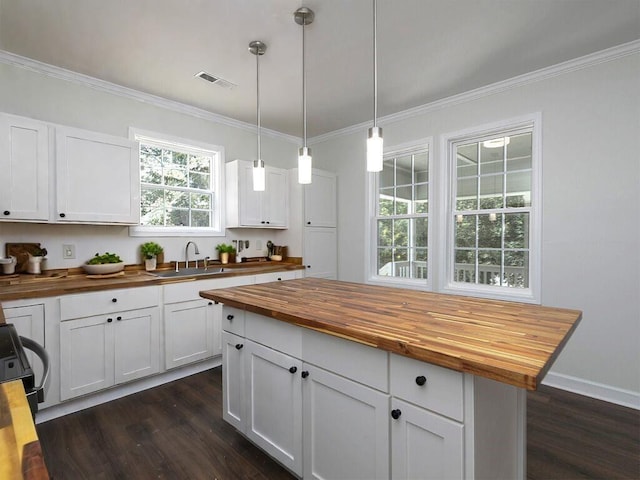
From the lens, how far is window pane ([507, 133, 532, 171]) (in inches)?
120

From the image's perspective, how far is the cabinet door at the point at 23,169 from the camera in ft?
7.70

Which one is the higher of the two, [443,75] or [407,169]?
[443,75]

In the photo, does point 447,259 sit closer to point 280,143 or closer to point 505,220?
point 505,220

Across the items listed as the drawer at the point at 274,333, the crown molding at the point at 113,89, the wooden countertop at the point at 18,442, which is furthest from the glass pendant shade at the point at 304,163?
the crown molding at the point at 113,89

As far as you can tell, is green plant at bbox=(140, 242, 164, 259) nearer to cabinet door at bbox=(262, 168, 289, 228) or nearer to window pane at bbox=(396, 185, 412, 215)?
cabinet door at bbox=(262, 168, 289, 228)

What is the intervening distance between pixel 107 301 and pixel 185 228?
4.11 ft

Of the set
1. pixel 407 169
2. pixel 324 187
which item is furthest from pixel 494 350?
pixel 324 187

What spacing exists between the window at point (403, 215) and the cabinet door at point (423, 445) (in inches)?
107

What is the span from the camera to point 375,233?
13.7 feet

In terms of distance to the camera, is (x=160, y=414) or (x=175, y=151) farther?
(x=175, y=151)

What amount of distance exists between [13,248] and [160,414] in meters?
1.75

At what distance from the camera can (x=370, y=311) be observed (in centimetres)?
156

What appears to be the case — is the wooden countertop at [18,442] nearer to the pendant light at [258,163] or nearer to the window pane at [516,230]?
the pendant light at [258,163]

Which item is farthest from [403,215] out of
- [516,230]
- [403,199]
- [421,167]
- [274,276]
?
[274,276]
